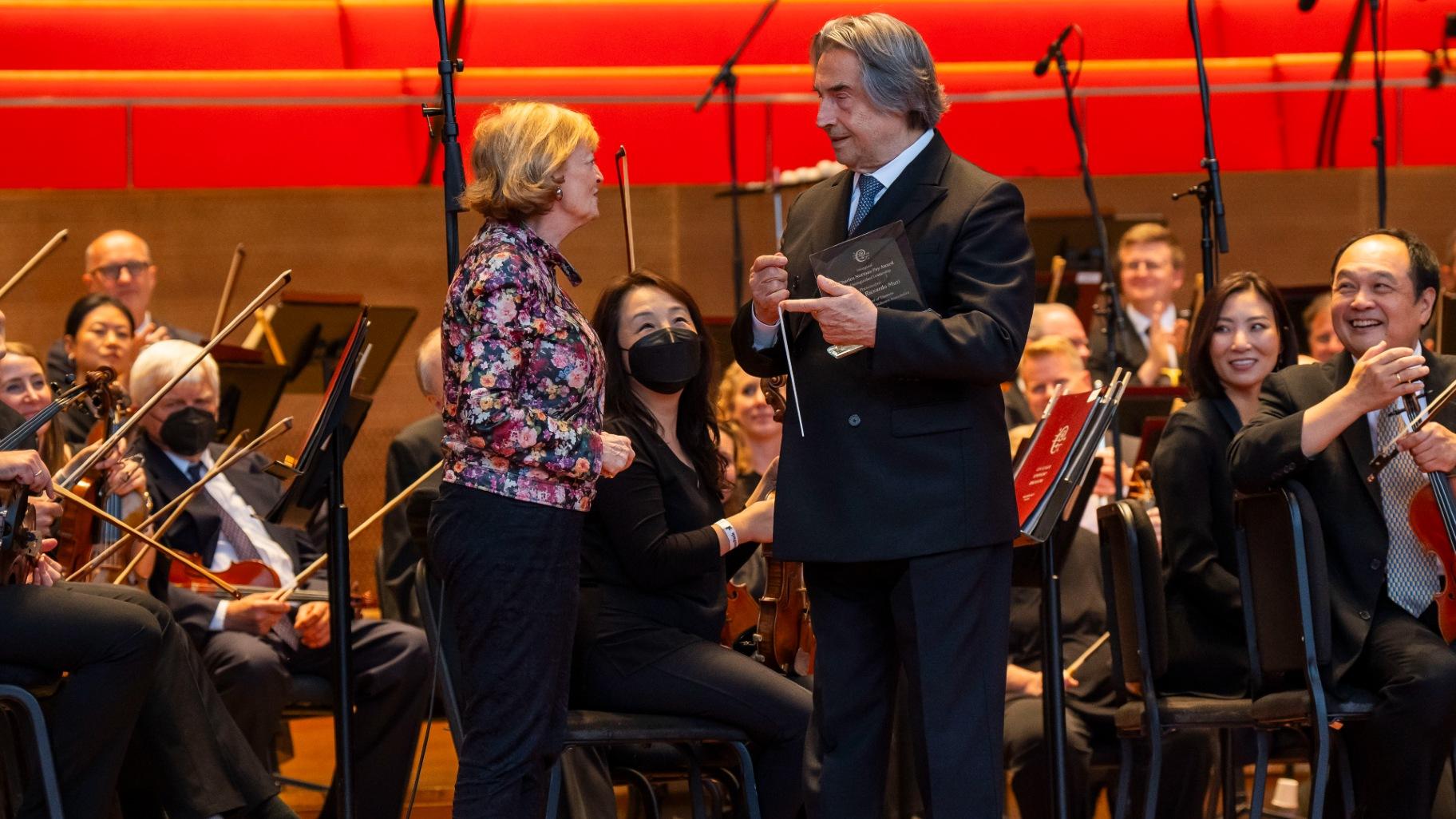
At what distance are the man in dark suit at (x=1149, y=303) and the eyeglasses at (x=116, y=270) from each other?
9.28ft

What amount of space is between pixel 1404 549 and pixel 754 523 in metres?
1.09

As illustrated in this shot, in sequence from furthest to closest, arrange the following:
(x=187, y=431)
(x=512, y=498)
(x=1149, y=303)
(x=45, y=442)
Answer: (x=1149, y=303), (x=187, y=431), (x=45, y=442), (x=512, y=498)

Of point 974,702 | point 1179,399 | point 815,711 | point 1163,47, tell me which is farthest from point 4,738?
point 1163,47

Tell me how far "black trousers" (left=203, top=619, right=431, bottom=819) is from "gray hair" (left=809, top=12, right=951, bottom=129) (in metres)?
1.81

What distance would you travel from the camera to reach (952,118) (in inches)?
222

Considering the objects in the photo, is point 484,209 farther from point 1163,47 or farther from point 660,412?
point 1163,47

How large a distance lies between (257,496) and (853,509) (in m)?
2.10

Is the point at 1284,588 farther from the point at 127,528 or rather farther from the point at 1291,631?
the point at 127,528

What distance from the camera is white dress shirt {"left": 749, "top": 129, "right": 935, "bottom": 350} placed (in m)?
2.30

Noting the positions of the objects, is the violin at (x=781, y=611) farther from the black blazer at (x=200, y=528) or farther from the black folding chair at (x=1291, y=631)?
the black blazer at (x=200, y=528)

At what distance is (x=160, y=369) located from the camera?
3.75 metres

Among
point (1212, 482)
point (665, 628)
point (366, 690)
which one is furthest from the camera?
point (366, 690)

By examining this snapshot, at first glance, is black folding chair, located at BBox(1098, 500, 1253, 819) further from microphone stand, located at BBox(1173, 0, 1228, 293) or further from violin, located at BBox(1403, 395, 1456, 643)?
microphone stand, located at BBox(1173, 0, 1228, 293)

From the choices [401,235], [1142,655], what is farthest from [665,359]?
[401,235]
